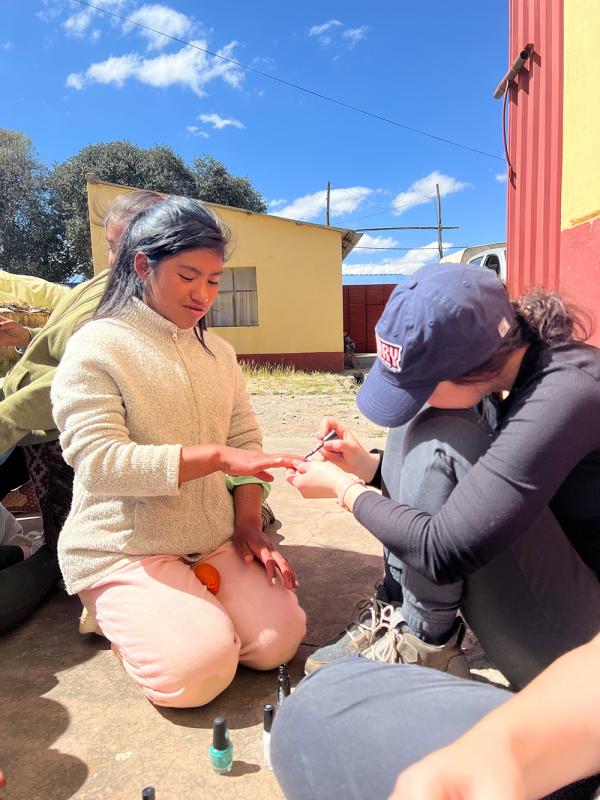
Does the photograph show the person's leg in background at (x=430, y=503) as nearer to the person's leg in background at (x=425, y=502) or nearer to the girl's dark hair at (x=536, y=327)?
the person's leg in background at (x=425, y=502)

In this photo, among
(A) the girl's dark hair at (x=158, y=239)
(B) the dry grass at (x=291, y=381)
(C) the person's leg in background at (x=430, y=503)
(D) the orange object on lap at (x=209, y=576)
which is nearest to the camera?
(C) the person's leg in background at (x=430, y=503)

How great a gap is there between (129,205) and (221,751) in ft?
6.33

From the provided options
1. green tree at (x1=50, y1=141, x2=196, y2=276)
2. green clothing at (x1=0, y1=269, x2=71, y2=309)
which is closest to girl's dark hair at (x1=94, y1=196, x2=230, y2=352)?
green clothing at (x1=0, y1=269, x2=71, y2=309)

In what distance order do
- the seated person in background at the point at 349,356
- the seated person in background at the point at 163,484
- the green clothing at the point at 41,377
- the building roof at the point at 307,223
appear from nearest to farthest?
the seated person in background at the point at 163,484, the green clothing at the point at 41,377, the building roof at the point at 307,223, the seated person in background at the point at 349,356

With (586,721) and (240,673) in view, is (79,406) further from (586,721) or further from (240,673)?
(586,721)

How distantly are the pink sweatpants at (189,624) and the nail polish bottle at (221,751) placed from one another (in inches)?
9.7

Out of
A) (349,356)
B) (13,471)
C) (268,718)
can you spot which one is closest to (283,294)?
(349,356)

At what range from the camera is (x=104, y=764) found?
154cm

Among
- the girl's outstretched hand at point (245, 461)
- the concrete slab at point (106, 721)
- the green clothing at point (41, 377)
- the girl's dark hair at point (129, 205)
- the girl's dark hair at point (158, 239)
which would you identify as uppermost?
the girl's dark hair at point (129, 205)

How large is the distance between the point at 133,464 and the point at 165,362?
0.40 m

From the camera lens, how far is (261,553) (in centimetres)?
212

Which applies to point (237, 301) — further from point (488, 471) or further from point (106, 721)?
point (488, 471)

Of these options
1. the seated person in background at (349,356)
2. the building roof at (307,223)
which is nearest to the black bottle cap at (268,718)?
the building roof at (307,223)

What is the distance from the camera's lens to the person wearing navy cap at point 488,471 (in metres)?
1.31
